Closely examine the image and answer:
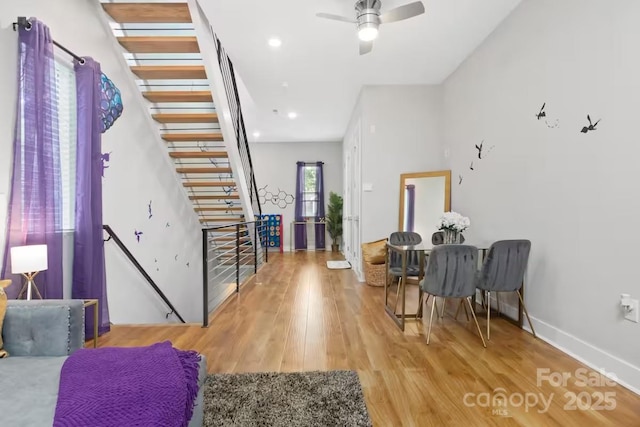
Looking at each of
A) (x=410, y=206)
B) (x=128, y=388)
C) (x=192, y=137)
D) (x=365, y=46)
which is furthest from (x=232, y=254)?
(x=128, y=388)

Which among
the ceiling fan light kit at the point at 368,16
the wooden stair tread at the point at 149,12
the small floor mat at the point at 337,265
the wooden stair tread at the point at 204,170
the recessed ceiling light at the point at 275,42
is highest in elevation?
the wooden stair tread at the point at 149,12

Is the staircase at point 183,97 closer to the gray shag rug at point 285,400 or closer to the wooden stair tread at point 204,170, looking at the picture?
the wooden stair tread at point 204,170

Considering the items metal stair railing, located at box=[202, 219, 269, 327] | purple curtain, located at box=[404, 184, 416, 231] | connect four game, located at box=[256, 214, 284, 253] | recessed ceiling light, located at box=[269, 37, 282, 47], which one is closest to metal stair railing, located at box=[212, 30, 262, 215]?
recessed ceiling light, located at box=[269, 37, 282, 47]

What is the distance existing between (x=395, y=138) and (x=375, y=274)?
6.61ft

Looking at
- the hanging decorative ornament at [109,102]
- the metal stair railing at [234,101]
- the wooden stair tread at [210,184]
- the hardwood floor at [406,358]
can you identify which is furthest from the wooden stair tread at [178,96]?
the hardwood floor at [406,358]

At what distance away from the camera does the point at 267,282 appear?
4848 mm

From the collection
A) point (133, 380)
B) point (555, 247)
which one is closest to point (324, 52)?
point (555, 247)

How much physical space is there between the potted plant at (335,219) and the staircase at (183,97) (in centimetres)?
301

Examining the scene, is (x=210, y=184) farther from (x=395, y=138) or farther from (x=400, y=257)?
(x=400, y=257)

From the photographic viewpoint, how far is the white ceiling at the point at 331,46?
2875 mm

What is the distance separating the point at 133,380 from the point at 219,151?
11.9ft

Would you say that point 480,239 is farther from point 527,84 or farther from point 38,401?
point 38,401

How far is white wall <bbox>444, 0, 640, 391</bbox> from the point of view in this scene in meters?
1.96

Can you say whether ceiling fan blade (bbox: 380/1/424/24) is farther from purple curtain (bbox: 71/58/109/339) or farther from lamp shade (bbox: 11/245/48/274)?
lamp shade (bbox: 11/245/48/274)
